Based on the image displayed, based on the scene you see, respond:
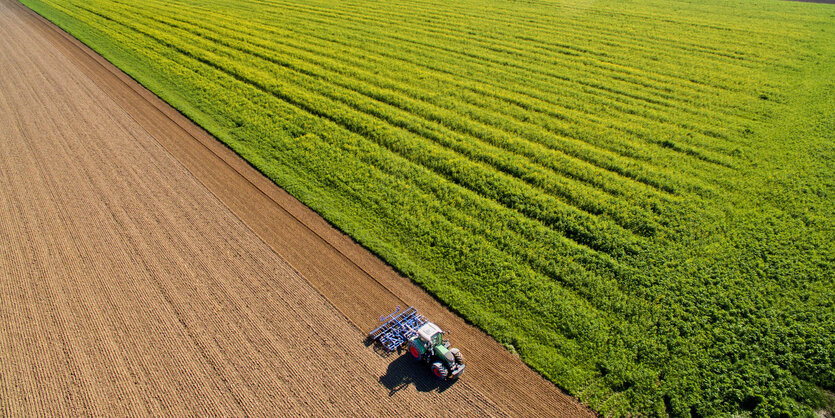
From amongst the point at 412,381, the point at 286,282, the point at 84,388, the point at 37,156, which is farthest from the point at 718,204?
the point at 37,156

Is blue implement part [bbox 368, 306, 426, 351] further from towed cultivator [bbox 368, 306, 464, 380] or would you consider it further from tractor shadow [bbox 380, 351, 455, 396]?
tractor shadow [bbox 380, 351, 455, 396]

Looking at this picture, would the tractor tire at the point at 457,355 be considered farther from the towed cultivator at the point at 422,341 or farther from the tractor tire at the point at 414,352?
the tractor tire at the point at 414,352

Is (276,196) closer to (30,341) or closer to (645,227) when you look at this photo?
(30,341)

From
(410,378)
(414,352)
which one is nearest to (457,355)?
(414,352)

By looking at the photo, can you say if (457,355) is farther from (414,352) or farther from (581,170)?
(581,170)

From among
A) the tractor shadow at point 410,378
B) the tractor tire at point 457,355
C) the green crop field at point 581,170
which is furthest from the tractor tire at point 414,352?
the green crop field at point 581,170

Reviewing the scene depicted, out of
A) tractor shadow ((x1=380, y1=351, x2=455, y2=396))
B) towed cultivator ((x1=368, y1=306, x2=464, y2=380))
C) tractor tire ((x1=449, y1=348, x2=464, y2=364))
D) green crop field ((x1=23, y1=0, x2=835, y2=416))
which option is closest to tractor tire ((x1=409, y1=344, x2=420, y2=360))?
towed cultivator ((x1=368, y1=306, x2=464, y2=380))
